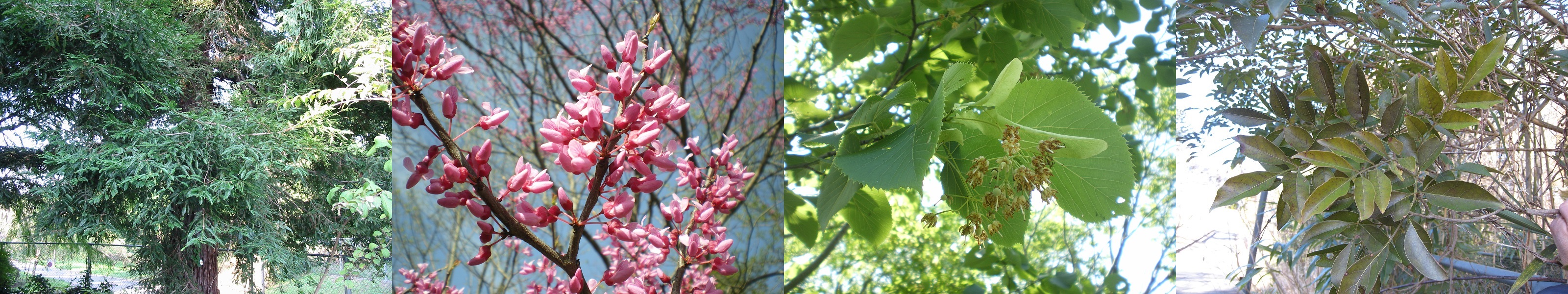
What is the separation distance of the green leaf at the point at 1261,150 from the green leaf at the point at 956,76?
0.69ft

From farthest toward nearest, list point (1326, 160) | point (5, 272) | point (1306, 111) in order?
point (5, 272), point (1306, 111), point (1326, 160)

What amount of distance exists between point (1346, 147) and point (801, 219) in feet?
1.42

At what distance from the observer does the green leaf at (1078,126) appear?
556 mm

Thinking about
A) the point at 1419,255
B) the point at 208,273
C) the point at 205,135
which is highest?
the point at 205,135

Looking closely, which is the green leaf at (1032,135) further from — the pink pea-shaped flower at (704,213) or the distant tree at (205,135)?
the distant tree at (205,135)

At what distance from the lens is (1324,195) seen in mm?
525

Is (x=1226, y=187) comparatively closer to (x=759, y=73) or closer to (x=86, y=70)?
(x=759, y=73)

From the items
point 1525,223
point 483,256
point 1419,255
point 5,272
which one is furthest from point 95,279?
point 1525,223

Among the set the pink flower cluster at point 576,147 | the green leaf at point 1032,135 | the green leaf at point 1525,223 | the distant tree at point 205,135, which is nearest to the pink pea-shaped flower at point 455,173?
the pink flower cluster at point 576,147

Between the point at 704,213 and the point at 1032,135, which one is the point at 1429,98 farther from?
the point at 704,213

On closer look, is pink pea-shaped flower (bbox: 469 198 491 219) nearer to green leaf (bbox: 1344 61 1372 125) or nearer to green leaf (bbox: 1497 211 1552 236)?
green leaf (bbox: 1344 61 1372 125)

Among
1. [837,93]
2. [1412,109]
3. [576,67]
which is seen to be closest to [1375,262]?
[1412,109]

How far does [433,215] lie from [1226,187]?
0.66 metres

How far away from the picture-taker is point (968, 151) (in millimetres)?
607
